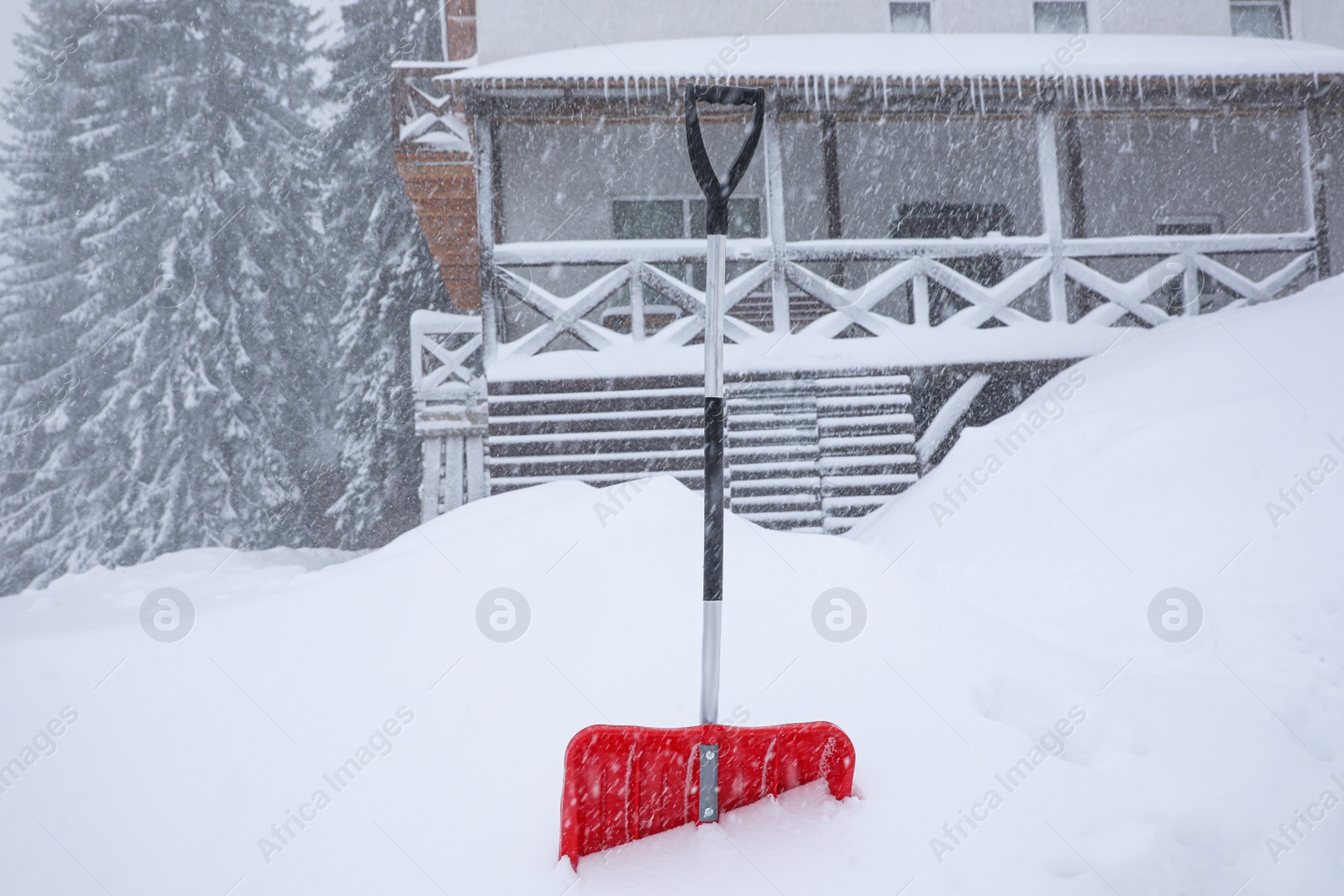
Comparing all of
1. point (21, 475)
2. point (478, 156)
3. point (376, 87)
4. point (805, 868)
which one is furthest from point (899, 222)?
point (21, 475)

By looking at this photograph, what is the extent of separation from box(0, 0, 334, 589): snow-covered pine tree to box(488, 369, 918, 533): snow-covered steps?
10955 millimetres

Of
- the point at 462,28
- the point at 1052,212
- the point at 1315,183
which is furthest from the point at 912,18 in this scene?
the point at 462,28

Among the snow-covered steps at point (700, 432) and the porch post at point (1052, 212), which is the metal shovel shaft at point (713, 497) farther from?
the porch post at point (1052, 212)

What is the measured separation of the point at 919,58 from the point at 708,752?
8.32 metres

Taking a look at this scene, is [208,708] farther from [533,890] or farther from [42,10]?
[42,10]

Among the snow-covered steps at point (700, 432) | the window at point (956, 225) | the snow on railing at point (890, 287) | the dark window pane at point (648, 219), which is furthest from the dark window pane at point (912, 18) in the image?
the snow-covered steps at point (700, 432)

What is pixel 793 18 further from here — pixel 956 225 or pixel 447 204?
pixel 447 204

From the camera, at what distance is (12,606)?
23.4ft

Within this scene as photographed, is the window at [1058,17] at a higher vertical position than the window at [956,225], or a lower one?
higher

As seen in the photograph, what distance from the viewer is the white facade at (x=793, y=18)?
384 inches

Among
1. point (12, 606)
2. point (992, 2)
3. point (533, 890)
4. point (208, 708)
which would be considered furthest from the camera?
point (992, 2)

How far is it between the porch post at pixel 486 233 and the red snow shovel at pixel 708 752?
5.47 metres

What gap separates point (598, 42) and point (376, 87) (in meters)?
9.76

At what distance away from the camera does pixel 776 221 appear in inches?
317
